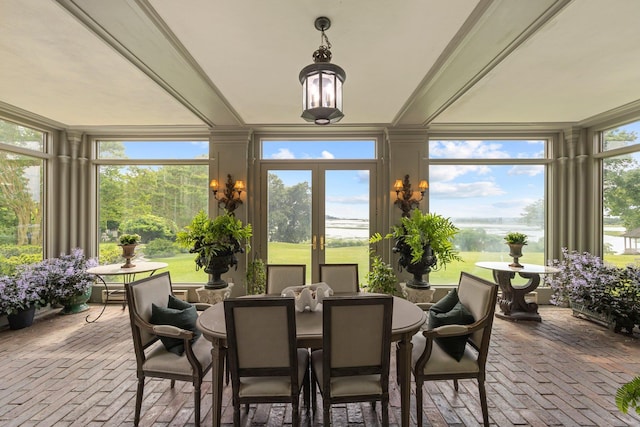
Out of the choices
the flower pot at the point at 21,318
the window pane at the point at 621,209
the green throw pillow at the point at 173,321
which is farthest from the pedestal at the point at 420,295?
the flower pot at the point at 21,318

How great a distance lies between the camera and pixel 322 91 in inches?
79.5

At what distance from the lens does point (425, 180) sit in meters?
5.08

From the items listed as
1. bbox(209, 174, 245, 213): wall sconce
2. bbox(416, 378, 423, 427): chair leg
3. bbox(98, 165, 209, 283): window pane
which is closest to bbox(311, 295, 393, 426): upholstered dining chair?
bbox(416, 378, 423, 427): chair leg

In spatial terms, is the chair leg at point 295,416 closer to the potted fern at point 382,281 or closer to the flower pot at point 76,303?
the potted fern at point 382,281

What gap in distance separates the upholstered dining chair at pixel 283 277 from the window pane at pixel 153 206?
8.97 feet

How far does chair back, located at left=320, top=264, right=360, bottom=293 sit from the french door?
218 centimetres

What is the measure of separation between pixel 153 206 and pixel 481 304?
517cm

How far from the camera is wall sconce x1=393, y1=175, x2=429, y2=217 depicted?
16.1ft

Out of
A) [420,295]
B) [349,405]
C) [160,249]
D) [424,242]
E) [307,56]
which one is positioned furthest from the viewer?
[160,249]

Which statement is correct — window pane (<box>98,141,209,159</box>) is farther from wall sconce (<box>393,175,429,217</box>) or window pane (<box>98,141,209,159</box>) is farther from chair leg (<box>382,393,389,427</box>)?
chair leg (<box>382,393,389,427</box>)

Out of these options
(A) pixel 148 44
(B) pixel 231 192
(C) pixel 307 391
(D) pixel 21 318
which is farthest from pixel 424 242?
(D) pixel 21 318

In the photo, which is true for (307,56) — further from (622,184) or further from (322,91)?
(622,184)

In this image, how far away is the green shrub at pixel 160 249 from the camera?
5.34 metres

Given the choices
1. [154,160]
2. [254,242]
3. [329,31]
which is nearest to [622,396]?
[329,31]
